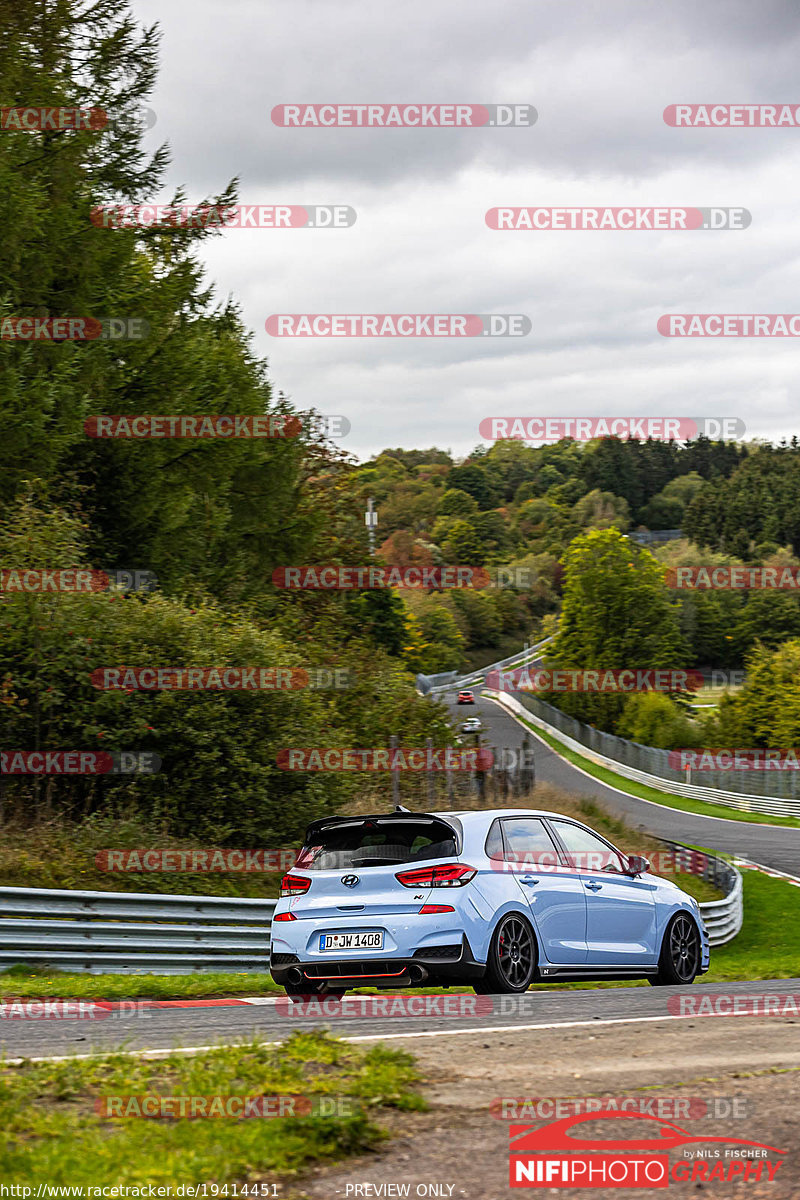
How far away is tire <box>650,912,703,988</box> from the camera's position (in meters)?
11.3

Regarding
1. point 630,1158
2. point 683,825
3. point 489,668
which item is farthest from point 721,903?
point 489,668

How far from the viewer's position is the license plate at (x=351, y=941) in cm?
897

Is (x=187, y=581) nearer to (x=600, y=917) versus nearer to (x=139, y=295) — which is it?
(x=139, y=295)

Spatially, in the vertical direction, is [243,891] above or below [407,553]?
below

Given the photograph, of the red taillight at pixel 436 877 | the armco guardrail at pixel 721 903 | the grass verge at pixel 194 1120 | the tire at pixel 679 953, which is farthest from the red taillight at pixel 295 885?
the armco guardrail at pixel 721 903

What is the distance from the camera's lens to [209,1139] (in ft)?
14.0

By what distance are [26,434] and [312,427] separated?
1708 cm

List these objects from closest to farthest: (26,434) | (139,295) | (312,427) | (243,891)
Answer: (243,891) < (26,434) < (139,295) < (312,427)

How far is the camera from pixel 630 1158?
4.35 metres

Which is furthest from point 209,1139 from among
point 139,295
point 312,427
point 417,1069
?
point 312,427

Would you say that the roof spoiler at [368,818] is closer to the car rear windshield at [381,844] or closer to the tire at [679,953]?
the car rear windshield at [381,844]

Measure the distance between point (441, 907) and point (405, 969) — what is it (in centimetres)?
51

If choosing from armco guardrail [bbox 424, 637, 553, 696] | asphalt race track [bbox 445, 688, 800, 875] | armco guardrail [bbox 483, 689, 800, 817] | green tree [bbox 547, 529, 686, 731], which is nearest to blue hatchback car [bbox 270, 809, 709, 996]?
asphalt race track [bbox 445, 688, 800, 875]

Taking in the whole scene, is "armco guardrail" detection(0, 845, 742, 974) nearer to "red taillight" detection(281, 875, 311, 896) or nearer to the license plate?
"red taillight" detection(281, 875, 311, 896)
